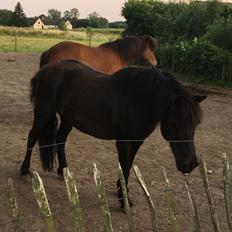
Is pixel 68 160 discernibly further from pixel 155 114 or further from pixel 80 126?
pixel 155 114

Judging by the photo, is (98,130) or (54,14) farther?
(54,14)

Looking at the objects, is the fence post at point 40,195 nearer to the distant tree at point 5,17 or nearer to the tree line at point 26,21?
the tree line at point 26,21

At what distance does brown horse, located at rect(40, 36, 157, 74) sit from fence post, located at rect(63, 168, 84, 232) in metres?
5.71

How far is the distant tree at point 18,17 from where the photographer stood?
6956 cm

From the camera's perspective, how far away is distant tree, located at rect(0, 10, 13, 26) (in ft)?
240

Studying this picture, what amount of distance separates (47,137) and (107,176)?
0.96m

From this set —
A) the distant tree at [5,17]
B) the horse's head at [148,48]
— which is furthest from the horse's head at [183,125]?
the distant tree at [5,17]

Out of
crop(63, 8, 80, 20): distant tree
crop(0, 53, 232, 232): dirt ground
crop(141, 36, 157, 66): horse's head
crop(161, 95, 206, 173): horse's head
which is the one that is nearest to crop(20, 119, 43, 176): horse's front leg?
crop(0, 53, 232, 232): dirt ground

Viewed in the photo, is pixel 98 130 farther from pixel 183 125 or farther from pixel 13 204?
pixel 13 204

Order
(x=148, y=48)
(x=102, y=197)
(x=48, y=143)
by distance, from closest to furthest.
Answer: 1. (x=102, y=197)
2. (x=48, y=143)
3. (x=148, y=48)

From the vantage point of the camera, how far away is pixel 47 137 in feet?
17.9

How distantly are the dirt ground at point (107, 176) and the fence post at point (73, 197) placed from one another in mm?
1427

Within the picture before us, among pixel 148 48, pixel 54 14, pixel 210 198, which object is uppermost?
pixel 54 14

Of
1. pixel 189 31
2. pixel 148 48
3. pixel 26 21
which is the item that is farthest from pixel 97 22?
pixel 148 48
